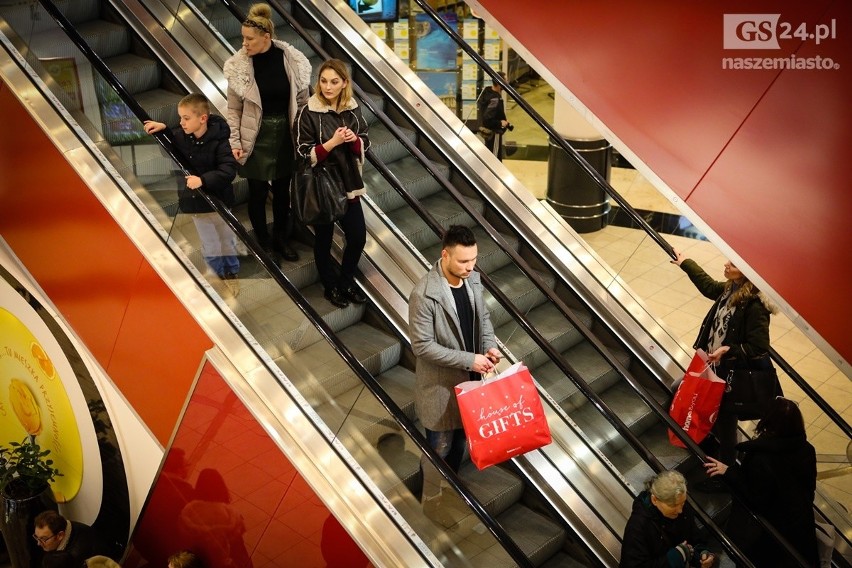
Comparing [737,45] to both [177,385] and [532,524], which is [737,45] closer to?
[532,524]

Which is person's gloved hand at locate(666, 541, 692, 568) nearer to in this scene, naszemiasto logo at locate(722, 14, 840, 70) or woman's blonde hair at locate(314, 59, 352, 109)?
naszemiasto logo at locate(722, 14, 840, 70)

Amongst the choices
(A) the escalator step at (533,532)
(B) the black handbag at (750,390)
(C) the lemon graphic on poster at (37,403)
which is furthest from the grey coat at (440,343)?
(C) the lemon graphic on poster at (37,403)

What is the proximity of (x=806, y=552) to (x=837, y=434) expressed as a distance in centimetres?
263

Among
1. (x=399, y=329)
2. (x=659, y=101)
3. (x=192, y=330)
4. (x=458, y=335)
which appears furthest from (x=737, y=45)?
(x=192, y=330)

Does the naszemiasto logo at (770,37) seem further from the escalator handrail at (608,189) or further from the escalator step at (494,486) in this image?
the escalator step at (494,486)

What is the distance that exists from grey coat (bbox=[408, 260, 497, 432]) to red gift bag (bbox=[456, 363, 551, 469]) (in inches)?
6.1

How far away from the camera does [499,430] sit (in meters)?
4.73

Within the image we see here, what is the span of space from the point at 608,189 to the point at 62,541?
4.35m

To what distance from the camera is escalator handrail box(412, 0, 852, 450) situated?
621 centimetres

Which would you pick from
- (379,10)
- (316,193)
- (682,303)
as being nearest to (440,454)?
(316,193)

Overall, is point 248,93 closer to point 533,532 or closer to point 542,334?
point 542,334

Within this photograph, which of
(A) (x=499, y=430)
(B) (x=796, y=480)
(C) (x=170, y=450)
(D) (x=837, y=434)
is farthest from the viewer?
(D) (x=837, y=434)

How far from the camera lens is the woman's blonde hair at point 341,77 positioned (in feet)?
16.9

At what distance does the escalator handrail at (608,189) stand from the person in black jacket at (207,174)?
2527 millimetres
